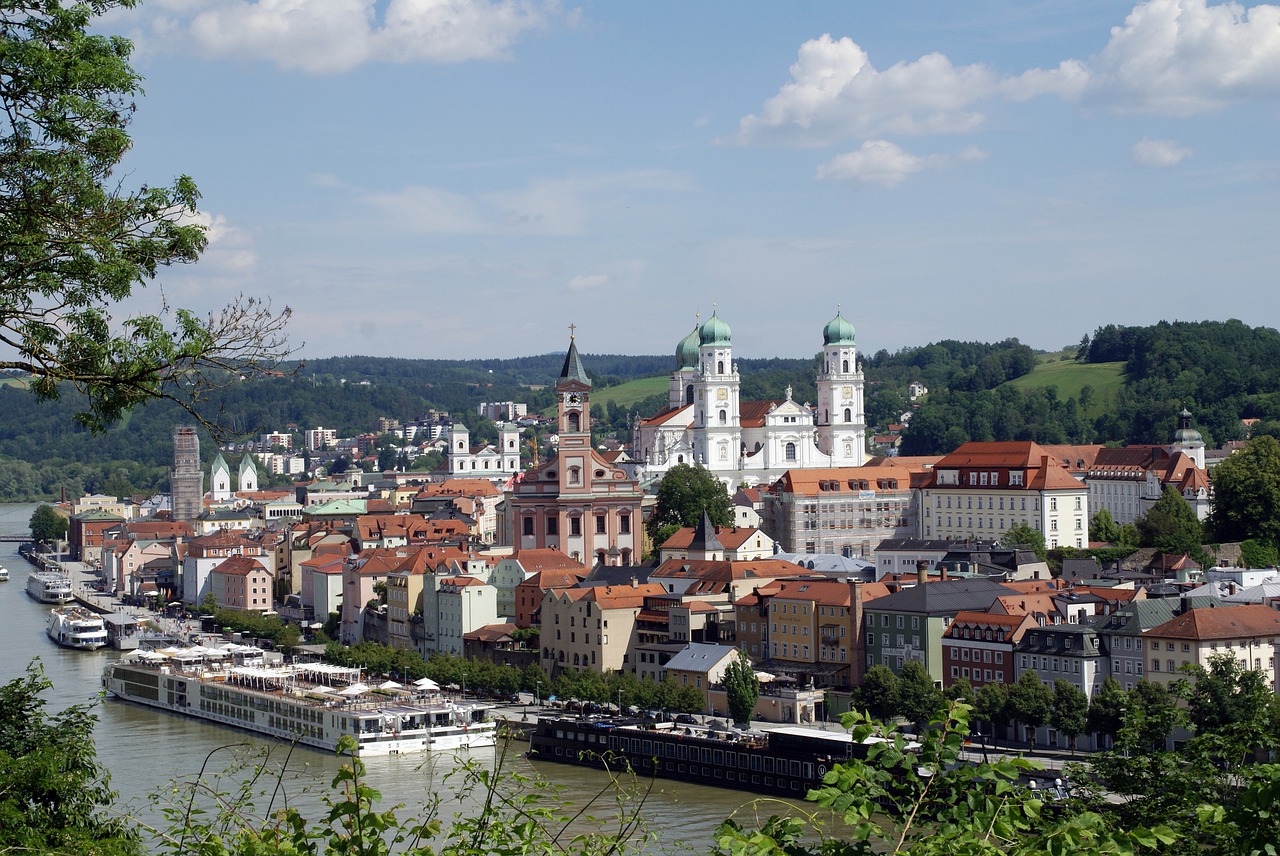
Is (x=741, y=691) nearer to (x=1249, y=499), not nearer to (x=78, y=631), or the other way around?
(x=1249, y=499)

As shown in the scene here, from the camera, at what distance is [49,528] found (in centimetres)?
10494

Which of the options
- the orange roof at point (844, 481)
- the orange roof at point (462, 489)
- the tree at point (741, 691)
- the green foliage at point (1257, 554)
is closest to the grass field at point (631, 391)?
the orange roof at point (462, 489)

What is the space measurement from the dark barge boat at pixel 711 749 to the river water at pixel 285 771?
16.2 inches

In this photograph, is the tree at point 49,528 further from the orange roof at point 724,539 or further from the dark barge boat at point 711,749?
the dark barge boat at point 711,749

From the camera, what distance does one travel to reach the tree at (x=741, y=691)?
37.1 meters

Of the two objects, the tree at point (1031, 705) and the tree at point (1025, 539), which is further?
the tree at point (1025, 539)

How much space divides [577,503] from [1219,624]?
95.3 ft

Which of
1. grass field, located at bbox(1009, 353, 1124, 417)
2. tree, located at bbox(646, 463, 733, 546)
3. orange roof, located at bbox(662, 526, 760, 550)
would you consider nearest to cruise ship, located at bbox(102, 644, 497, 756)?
orange roof, located at bbox(662, 526, 760, 550)

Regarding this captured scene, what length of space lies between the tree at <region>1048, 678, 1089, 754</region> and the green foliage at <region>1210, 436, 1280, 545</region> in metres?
23.3

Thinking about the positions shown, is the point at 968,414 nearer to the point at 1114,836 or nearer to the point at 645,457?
the point at 645,457

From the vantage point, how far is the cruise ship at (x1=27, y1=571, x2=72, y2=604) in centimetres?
7575

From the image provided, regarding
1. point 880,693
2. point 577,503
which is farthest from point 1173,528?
point 880,693

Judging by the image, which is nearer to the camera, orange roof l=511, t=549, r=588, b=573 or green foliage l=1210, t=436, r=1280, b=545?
orange roof l=511, t=549, r=588, b=573

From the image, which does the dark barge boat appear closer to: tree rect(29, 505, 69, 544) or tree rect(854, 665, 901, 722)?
tree rect(854, 665, 901, 722)
